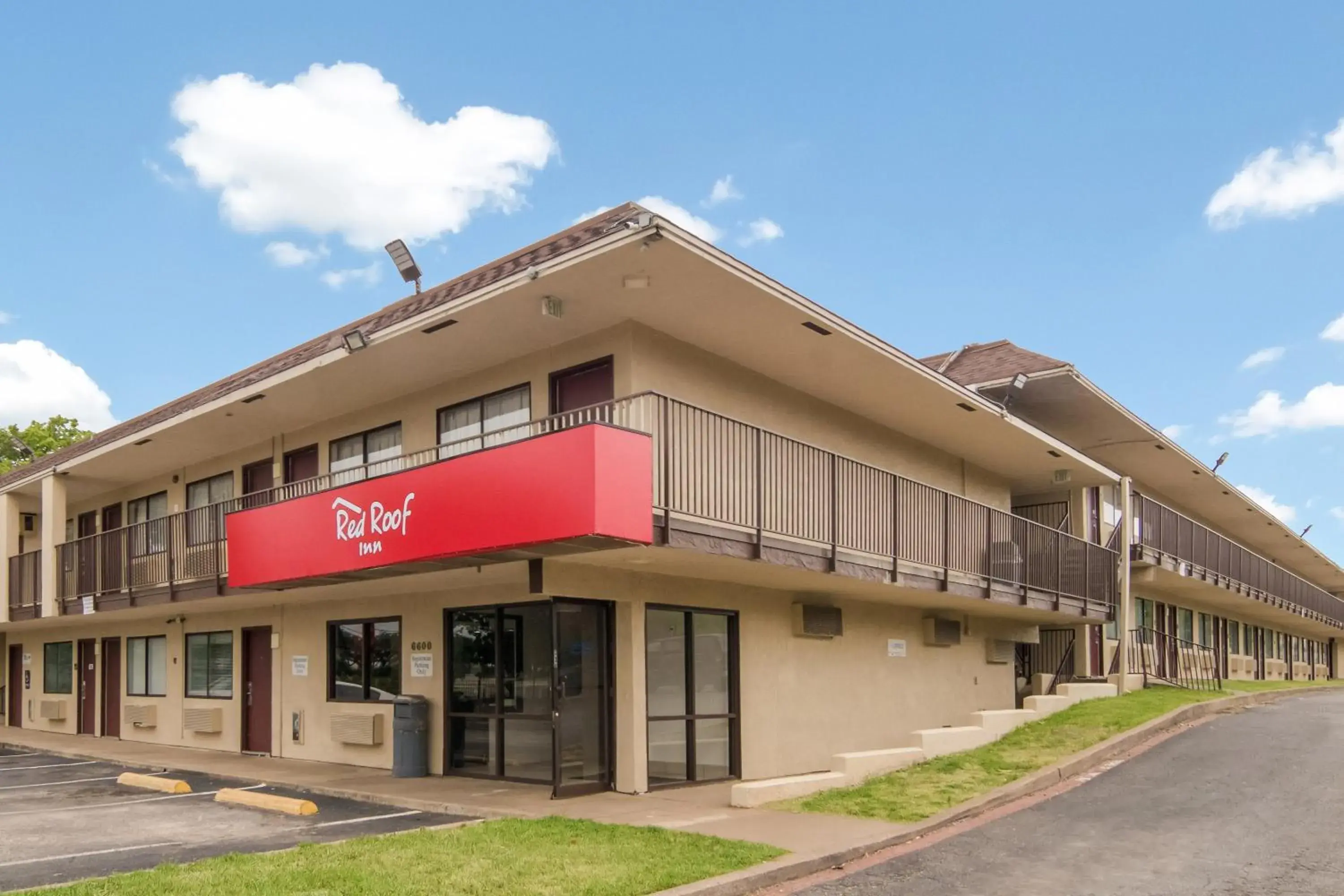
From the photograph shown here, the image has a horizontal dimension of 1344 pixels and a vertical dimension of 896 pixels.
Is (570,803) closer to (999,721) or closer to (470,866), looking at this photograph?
(470,866)

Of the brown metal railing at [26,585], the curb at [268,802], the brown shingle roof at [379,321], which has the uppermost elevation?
the brown shingle roof at [379,321]

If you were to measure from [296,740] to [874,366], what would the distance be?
10993mm

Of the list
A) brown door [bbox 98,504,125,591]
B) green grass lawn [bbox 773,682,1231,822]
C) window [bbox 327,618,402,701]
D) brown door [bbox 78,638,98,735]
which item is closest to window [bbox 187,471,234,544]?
brown door [bbox 98,504,125,591]

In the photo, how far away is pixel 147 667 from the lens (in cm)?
2359

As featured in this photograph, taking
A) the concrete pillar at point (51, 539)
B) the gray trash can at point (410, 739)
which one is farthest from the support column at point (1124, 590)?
the concrete pillar at point (51, 539)

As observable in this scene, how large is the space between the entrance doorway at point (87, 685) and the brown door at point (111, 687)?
316 millimetres

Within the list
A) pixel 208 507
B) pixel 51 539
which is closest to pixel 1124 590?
pixel 208 507

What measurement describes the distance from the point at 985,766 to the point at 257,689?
12.5m

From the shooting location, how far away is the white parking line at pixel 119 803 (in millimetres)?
12938

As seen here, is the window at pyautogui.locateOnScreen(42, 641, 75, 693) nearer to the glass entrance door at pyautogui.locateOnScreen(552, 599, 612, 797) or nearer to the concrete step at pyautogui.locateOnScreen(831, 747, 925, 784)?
the glass entrance door at pyautogui.locateOnScreen(552, 599, 612, 797)

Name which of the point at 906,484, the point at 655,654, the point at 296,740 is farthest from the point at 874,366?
the point at 296,740

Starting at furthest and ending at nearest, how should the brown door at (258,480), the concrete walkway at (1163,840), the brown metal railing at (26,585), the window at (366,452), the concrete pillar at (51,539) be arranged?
the brown metal railing at (26,585), the concrete pillar at (51,539), the brown door at (258,480), the window at (366,452), the concrete walkway at (1163,840)

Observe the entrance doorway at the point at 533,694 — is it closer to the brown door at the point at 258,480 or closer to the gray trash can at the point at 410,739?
the gray trash can at the point at 410,739

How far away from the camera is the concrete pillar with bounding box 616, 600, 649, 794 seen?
42.9 feet
